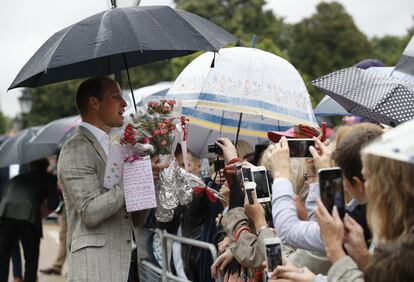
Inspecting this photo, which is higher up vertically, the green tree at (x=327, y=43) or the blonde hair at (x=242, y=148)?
the blonde hair at (x=242, y=148)

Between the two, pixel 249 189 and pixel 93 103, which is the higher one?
pixel 93 103

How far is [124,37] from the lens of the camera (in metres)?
3.91

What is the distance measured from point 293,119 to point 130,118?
3.92 ft

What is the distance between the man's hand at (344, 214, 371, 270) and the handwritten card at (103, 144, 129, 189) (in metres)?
1.70

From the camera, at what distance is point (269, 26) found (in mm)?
48500

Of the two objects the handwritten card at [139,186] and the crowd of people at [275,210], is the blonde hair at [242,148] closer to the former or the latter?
the crowd of people at [275,210]

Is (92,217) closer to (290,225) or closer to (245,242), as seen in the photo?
(245,242)

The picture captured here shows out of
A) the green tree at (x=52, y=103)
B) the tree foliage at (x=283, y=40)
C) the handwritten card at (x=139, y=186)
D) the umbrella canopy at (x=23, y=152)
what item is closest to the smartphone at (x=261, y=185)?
the handwritten card at (x=139, y=186)

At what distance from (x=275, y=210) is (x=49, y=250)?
493 inches

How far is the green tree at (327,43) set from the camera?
51.4 metres

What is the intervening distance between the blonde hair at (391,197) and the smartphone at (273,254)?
0.59m

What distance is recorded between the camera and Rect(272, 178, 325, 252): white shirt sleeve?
2.87 meters

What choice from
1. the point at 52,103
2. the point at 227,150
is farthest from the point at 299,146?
the point at 52,103

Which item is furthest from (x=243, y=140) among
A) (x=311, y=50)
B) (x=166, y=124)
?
(x=311, y=50)
